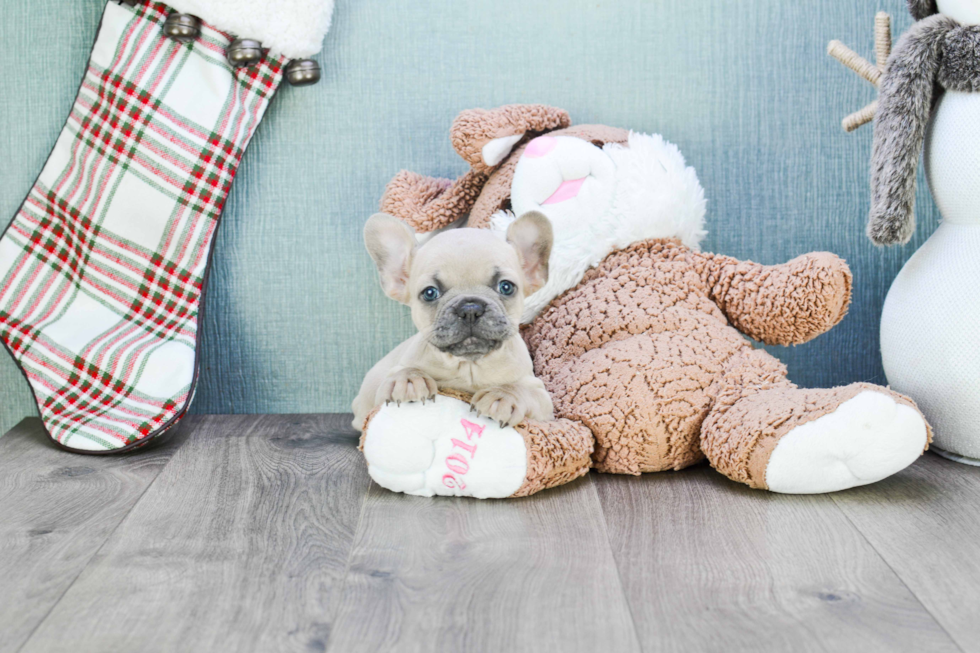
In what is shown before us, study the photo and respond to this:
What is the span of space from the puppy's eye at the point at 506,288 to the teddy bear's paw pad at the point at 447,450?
0.16 meters

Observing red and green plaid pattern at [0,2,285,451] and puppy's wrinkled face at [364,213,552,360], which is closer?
puppy's wrinkled face at [364,213,552,360]

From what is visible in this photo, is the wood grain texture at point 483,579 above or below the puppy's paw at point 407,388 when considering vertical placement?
below

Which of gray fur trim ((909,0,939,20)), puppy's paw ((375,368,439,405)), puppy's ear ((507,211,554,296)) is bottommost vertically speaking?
puppy's paw ((375,368,439,405))

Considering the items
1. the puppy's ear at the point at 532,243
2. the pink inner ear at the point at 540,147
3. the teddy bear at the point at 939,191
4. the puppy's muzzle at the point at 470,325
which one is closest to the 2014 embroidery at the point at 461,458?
the puppy's muzzle at the point at 470,325

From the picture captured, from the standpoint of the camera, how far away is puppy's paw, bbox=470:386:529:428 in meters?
1.06

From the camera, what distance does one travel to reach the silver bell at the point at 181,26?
1313 millimetres

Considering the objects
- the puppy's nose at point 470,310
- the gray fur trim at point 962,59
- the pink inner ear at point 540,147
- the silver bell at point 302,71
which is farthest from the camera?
the silver bell at point 302,71

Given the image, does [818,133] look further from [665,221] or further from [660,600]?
[660,600]

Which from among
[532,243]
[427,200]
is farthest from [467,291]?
[427,200]

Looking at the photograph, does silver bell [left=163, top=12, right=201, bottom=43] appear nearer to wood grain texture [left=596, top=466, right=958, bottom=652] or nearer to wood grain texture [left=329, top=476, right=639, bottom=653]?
wood grain texture [left=329, top=476, right=639, bottom=653]

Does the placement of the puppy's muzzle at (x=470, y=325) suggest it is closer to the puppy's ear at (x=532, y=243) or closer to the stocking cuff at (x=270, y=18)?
the puppy's ear at (x=532, y=243)

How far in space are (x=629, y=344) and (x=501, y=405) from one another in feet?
0.77

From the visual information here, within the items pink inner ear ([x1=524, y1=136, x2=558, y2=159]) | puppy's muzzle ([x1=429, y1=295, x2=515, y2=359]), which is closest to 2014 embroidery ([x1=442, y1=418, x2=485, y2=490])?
puppy's muzzle ([x1=429, y1=295, x2=515, y2=359])

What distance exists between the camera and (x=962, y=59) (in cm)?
112
